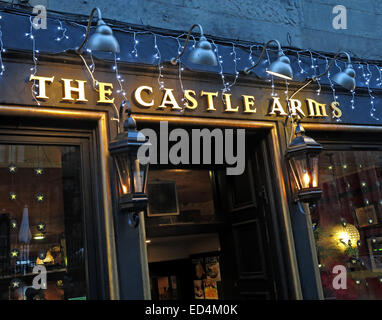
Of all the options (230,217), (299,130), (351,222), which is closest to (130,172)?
(299,130)

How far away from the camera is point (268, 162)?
17.3 feet

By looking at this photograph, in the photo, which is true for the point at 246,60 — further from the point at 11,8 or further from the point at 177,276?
the point at 177,276

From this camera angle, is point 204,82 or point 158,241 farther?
point 158,241

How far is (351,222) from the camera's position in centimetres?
579

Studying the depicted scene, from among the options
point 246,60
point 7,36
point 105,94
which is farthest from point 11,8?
point 246,60

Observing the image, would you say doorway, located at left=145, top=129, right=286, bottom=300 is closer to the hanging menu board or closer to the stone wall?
the hanging menu board

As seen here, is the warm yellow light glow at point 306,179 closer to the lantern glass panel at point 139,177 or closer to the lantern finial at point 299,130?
the lantern finial at point 299,130

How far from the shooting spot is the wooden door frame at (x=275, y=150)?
4770mm

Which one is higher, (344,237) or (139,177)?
(139,177)

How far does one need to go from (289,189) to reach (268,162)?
1.36 feet

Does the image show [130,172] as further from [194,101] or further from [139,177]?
[194,101]

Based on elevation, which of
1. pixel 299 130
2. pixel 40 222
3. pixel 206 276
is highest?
pixel 299 130

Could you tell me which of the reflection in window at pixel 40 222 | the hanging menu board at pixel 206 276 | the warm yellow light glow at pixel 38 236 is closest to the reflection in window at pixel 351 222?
the hanging menu board at pixel 206 276

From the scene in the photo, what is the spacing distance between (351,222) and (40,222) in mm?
3842
